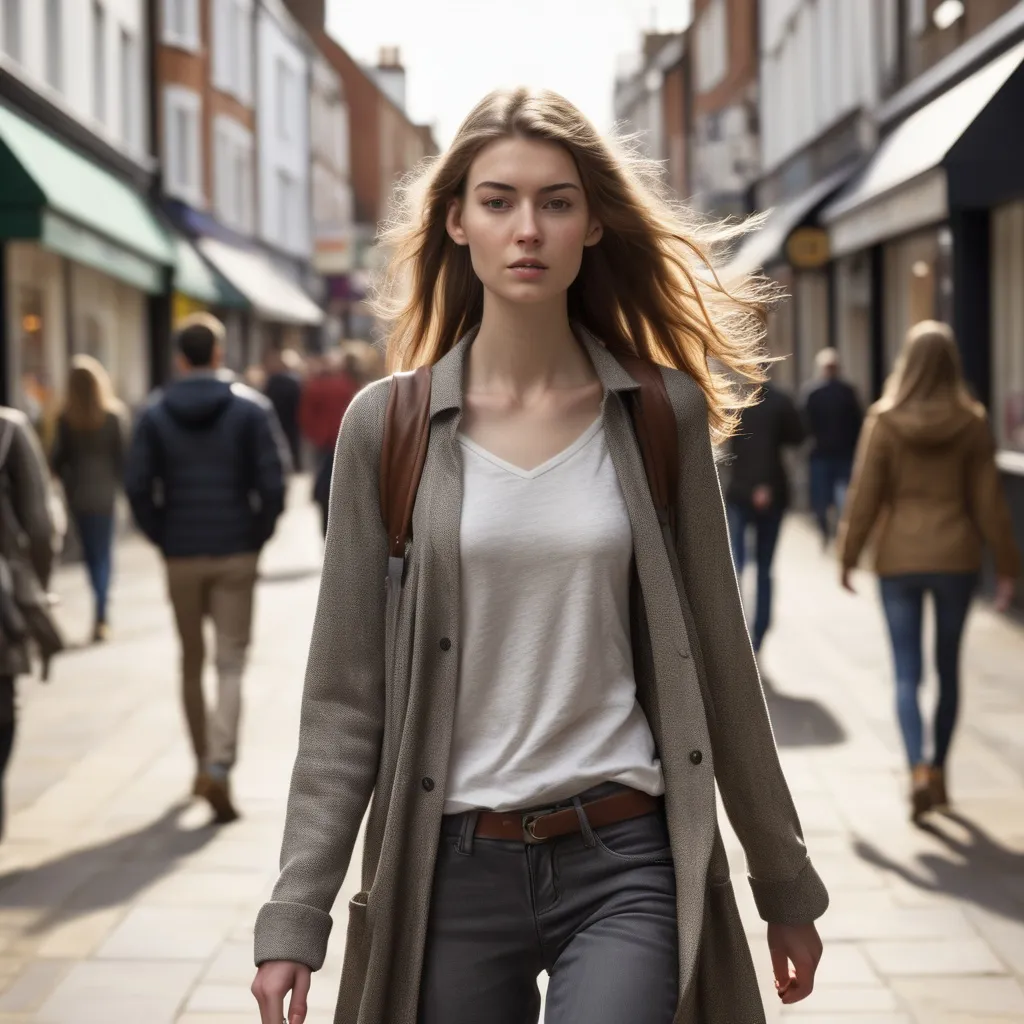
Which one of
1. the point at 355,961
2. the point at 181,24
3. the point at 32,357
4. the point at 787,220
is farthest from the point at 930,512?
the point at 181,24

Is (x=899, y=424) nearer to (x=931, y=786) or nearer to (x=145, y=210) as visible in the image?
(x=931, y=786)

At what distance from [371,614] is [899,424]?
15.6ft

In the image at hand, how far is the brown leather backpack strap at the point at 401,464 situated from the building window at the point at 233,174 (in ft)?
99.8

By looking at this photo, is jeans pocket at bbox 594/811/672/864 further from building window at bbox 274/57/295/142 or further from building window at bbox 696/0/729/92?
building window at bbox 274/57/295/142

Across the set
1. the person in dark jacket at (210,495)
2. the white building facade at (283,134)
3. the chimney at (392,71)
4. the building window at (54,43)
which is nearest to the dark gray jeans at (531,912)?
the person in dark jacket at (210,495)

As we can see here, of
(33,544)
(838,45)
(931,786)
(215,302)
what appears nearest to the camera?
(33,544)

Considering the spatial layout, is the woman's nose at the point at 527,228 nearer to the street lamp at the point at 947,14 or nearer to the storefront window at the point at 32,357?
the street lamp at the point at 947,14

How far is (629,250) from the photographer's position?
9.43 ft

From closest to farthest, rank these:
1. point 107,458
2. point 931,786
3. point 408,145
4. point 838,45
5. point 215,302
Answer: point 931,786, point 107,458, point 838,45, point 215,302, point 408,145

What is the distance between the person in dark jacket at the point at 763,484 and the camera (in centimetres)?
1059

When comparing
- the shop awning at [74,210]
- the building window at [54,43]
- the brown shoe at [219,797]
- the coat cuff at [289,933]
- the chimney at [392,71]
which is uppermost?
the chimney at [392,71]

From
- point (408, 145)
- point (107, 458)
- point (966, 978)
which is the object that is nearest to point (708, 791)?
point (966, 978)

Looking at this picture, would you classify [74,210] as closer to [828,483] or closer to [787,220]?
[828,483]

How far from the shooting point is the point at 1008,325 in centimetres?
1505
